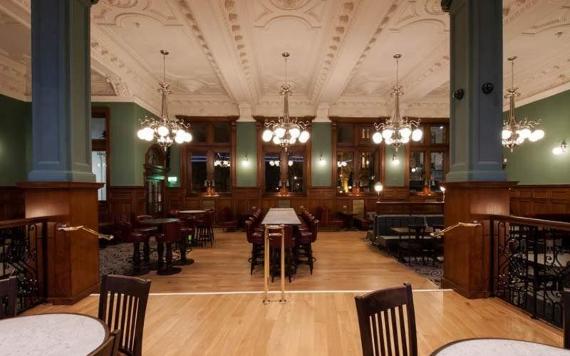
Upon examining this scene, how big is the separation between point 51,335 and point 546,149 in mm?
11823

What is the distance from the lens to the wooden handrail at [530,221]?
2.97 meters

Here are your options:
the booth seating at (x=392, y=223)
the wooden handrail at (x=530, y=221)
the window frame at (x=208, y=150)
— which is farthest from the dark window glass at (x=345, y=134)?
the wooden handrail at (x=530, y=221)

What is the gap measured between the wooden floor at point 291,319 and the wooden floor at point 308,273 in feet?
0.10

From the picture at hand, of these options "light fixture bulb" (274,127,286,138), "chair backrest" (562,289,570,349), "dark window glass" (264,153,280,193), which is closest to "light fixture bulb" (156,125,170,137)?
"light fixture bulb" (274,127,286,138)

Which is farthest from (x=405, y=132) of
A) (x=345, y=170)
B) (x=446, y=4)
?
(x=446, y=4)

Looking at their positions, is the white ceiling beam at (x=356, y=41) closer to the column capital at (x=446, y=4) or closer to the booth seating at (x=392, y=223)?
the column capital at (x=446, y=4)

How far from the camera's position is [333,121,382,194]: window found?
1179 cm

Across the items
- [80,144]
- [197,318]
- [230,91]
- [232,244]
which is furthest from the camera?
[230,91]

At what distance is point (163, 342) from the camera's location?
301 centimetres

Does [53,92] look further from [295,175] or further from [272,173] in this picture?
[295,175]

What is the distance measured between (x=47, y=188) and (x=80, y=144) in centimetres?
66

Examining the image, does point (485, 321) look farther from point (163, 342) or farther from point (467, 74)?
point (163, 342)

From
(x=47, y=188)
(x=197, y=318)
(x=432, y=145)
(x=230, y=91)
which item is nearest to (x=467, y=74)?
(x=197, y=318)

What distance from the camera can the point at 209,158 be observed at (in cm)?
1178
